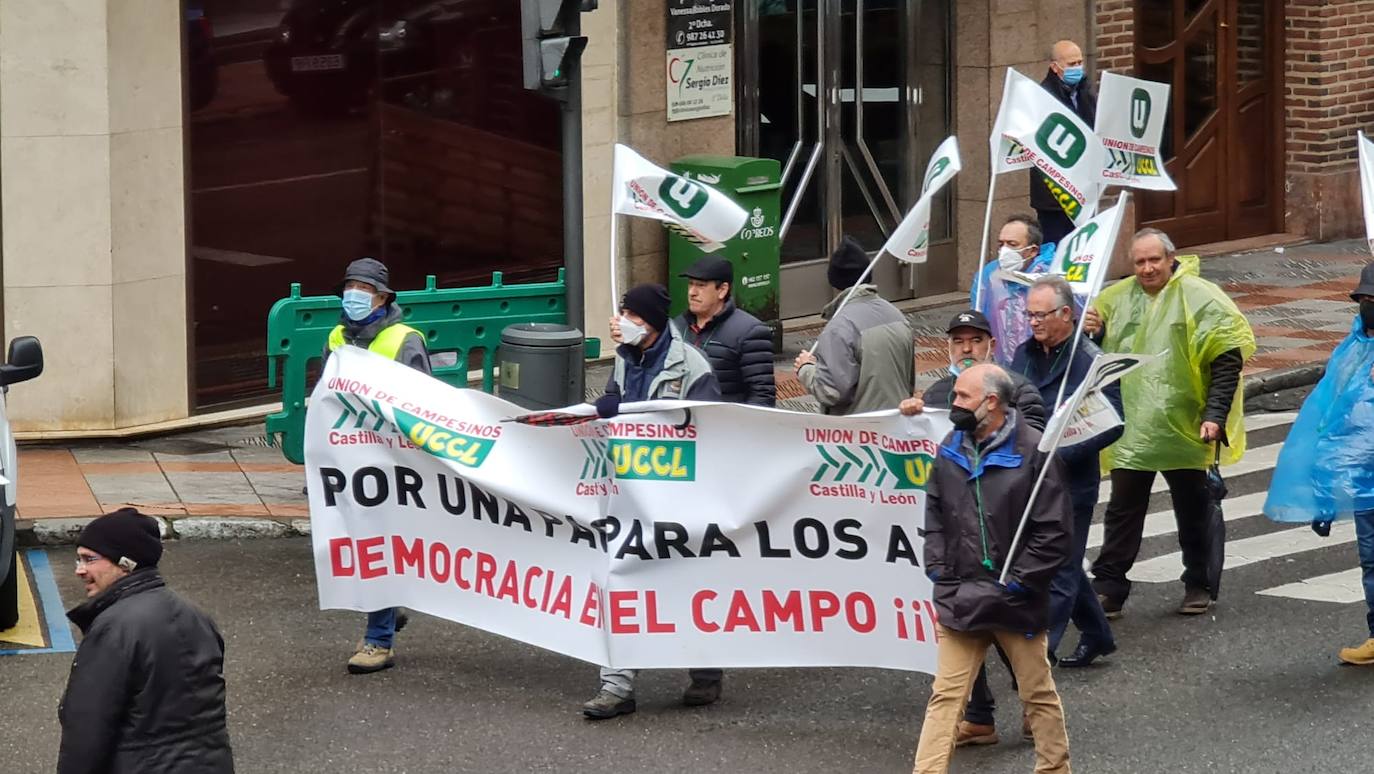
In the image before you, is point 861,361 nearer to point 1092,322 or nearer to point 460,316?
point 1092,322

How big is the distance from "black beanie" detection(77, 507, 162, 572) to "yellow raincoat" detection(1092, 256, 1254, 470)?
4.99 m

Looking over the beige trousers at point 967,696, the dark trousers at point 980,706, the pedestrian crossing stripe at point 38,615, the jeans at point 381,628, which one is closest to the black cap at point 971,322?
the dark trousers at point 980,706

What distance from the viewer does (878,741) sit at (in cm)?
813

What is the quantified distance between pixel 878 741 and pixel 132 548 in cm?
332

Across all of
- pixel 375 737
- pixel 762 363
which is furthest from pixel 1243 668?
pixel 375 737

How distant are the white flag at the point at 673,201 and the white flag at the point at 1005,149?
1631 mm

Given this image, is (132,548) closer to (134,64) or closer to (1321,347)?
(134,64)

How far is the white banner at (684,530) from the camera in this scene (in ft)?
27.3

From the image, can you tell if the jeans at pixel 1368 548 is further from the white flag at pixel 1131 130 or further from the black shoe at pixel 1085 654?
the white flag at pixel 1131 130

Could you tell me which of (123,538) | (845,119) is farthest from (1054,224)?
(123,538)

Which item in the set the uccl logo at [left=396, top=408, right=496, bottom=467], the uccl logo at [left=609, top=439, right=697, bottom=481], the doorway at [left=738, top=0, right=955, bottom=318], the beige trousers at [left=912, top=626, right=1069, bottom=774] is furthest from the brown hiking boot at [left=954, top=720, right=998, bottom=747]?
the doorway at [left=738, top=0, right=955, bottom=318]

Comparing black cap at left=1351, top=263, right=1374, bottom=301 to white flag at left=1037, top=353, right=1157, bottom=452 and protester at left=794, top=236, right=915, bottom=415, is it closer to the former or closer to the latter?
white flag at left=1037, top=353, right=1157, bottom=452

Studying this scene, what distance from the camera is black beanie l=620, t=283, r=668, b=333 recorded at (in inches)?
333

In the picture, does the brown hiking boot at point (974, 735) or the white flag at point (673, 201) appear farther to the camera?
the white flag at point (673, 201)
